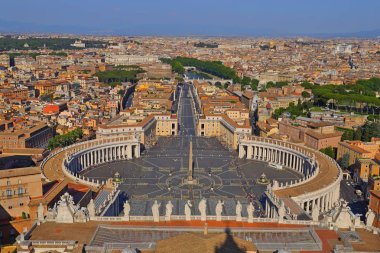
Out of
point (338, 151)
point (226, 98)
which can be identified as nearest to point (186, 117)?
point (226, 98)

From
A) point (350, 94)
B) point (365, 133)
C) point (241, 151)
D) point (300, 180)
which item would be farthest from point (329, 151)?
point (350, 94)

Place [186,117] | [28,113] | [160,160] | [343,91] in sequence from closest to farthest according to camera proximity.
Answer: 1. [160,160]
2. [28,113]
3. [186,117]
4. [343,91]

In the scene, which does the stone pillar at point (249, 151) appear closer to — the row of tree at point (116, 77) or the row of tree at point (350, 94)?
the row of tree at point (350, 94)

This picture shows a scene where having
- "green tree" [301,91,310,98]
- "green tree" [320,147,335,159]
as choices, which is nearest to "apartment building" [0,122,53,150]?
"green tree" [320,147,335,159]

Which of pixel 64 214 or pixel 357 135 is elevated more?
pixel 64 214

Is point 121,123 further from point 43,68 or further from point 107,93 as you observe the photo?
point 43,68

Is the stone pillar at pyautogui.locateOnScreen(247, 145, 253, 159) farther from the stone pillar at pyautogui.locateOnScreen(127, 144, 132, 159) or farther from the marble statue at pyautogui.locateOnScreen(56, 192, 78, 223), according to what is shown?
the marble statue at pyautogui.locateOnScreen(56, 192, 78, 223)

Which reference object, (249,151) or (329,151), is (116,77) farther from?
(329,151)
